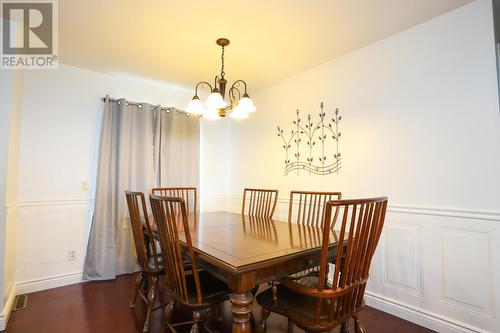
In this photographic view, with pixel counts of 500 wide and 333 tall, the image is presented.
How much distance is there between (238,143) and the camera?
3941mm

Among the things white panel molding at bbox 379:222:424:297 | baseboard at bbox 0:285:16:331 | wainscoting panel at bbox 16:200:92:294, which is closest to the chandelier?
white panel molding at bbox 379:222:424:297

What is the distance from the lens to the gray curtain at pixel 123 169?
2.83 m

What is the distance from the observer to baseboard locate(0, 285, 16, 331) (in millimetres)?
1889

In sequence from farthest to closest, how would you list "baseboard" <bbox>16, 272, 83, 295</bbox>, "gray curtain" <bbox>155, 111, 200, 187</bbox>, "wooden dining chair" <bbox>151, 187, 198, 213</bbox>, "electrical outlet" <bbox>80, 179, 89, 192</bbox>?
"gray curtain" <bbox>155, 111, 200, 187</bbox>, "electrical outlet" <bbox>80, 179, 89, 192</bbox>, "wooden dining chair" <bbox>151, 187, 198, 213</bbox>, "baseboard" <bbox>16, 272, 83, 295</bbox>

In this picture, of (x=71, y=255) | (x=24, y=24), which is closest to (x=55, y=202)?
(x=71, y=255)

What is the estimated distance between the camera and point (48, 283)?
8.55ft

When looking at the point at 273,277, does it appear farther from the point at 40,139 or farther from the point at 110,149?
the point at 40,139

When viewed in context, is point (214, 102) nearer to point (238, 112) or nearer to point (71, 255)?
point (238, 112)

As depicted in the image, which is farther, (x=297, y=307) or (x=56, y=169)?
(x=56, y=169)

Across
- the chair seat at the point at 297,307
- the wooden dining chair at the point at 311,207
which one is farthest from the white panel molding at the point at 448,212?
the chair seat at the point at 297,307

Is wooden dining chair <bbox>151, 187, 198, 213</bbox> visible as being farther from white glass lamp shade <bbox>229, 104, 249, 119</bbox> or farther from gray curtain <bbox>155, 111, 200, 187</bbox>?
white glass lamp shade <bbox>229, 104, 249, 119</bbox>

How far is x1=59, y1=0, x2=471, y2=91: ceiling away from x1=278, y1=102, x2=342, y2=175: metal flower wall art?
2.06 ft

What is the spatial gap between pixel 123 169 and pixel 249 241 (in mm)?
2080

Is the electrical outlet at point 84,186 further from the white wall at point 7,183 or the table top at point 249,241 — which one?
the table top at point 249,241
